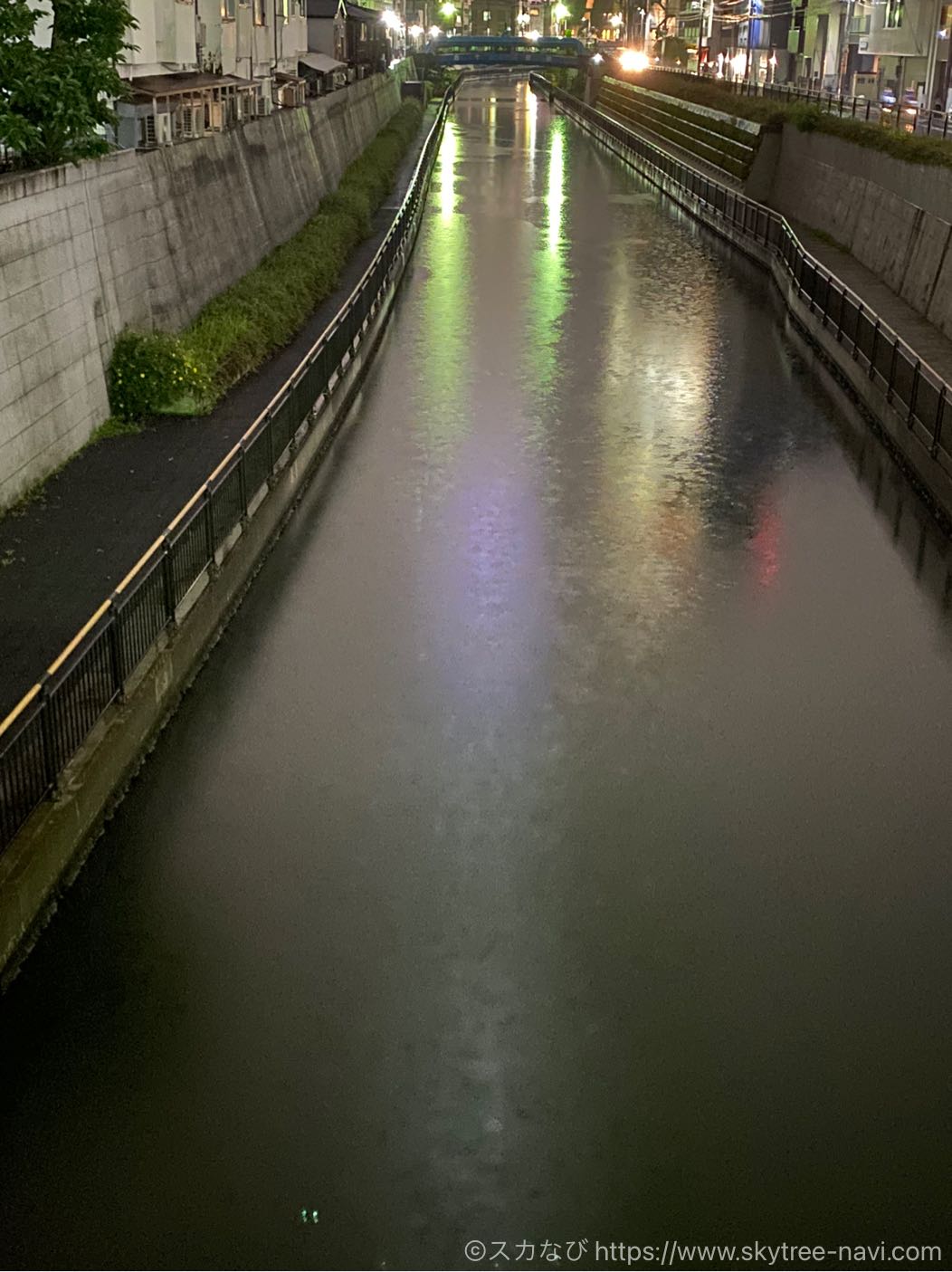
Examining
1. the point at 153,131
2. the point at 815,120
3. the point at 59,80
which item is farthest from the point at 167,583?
the point at 815,120

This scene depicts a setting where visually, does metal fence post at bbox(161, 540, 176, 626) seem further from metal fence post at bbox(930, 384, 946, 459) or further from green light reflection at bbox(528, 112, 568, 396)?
green light reflection at bbox(528, 112, 568, 396)

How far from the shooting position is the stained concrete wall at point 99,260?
16.8 metres

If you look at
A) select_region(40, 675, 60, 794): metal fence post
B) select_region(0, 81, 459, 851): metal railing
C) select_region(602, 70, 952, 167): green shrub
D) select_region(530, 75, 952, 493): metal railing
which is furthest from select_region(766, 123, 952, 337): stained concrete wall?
select_region(40, 675, 60, 794): metal fence post

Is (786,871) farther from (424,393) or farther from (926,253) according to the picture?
(926,253)

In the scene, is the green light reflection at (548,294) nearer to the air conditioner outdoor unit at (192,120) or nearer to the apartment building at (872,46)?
the air conditioner outdoor unit at (192,120)

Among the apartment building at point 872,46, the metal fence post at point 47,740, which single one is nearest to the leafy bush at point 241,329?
the metal fence post at point 47,740

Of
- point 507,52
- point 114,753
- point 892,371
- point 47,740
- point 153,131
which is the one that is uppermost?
point 507,52

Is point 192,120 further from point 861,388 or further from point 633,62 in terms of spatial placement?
point 633,62

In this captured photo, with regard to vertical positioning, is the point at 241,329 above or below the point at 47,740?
above

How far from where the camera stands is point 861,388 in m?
25.4

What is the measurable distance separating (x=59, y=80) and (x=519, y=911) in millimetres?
13393

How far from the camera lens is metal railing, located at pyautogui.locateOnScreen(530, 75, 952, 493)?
67.0ft

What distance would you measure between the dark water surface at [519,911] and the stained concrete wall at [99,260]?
3.22m

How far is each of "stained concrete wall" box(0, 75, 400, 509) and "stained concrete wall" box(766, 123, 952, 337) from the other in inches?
536
